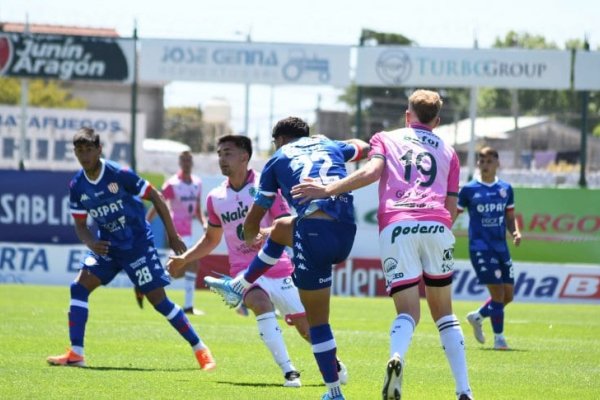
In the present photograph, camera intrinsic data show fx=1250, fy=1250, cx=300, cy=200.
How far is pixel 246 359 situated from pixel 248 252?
214cm

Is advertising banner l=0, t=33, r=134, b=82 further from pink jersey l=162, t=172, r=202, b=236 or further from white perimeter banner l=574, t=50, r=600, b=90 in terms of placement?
white perimeter banner l=574, t=50, r=600, b=90

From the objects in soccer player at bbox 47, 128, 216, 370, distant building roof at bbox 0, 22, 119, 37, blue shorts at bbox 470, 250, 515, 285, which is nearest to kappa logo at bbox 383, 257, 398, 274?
soccer player at bbox 47, 128, 216, 370

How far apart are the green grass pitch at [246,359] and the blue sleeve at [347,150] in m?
2.03

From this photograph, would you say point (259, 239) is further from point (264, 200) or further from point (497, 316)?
point (497, 316)

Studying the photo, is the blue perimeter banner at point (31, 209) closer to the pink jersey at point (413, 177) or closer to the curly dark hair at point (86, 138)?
the curly dark hair at point (86, 138)

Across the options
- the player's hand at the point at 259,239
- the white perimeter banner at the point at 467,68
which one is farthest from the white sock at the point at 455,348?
the white perimeter banner at the point at 467,68

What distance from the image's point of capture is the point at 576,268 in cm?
2820

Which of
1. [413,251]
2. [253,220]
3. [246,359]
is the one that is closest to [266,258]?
[253,220]

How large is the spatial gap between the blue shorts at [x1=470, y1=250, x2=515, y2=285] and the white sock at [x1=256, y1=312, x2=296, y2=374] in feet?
18.5

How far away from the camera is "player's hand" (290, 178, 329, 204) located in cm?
901

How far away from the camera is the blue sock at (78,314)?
12514 millimetres

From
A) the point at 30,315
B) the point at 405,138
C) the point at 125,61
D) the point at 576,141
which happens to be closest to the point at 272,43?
the point at 125,61

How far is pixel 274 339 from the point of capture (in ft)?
36.9

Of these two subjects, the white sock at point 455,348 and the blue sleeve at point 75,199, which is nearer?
the white sock at point 455,348
